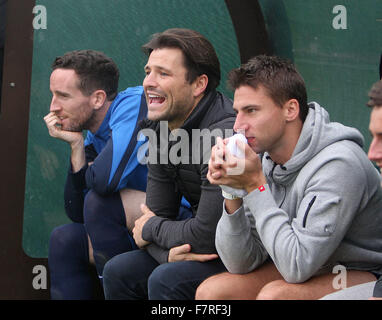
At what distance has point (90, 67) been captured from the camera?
3176 mm

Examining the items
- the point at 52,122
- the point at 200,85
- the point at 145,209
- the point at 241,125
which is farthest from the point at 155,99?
the point at 52,122

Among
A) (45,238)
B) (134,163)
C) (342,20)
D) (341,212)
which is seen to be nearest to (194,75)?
(134,163)

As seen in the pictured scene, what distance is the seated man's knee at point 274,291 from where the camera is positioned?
6.49 ft

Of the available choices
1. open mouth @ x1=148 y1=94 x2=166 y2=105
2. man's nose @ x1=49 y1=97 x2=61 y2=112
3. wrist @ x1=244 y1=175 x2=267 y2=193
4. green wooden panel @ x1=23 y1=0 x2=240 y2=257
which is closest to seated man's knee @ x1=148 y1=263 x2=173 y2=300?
wrist @ x1=244 y1=175 x2=267 y2=193

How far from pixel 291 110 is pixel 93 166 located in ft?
3.40

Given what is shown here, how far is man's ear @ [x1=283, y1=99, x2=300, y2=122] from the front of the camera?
2.21 meters

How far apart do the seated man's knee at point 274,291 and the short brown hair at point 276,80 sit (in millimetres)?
575

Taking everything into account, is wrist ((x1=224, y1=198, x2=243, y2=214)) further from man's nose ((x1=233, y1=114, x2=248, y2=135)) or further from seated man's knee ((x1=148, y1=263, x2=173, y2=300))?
seated man's knee ((x1=148, y1=263, x2=173, y2=300))

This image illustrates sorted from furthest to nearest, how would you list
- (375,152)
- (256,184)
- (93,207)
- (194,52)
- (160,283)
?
1. (93,207)
2. (194,52)
3. (160,283)
4. (256,184)
5. (375,152)

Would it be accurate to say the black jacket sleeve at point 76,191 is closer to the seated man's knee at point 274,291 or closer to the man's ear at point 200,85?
the man's ear at point 200,85

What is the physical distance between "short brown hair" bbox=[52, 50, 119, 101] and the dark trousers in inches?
37.1

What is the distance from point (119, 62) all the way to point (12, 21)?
582mm

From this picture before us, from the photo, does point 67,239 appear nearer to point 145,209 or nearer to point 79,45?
point 145,209

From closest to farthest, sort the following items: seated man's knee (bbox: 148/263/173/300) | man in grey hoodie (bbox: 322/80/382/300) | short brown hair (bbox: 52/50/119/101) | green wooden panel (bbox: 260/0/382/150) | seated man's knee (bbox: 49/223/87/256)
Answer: man in grey hoodie (bbox: 322/80/382/300)
seated man's knee (bbox: 148/263/173/300)
green wooden panel (bbox: 260/0/382/150)
seated man's knee (bbox: 49/223/87/256)
short brown hair (bbox: 52/50/119/101)
